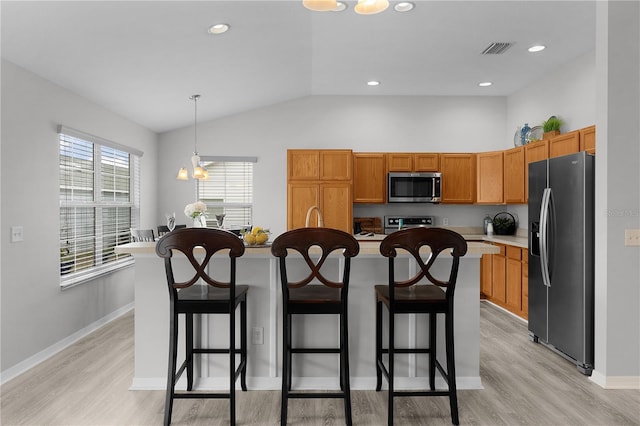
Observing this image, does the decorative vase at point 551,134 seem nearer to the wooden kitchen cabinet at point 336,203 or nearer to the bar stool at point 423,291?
the wooden kitchen cabinet at point 336,203

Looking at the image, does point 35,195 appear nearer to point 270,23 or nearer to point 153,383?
point 153,383

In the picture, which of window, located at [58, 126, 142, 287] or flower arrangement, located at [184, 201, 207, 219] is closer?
flower arrangement, located at [184, 201, 207, 219]

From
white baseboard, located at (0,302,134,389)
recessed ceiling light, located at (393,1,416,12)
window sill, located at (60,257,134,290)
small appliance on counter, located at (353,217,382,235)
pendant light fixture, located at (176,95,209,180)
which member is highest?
recessed ceiling light, located at (393,1,416,12)

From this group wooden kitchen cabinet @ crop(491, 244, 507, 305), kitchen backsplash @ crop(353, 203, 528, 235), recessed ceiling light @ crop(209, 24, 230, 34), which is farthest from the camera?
kitchen backsplash @ crop(353, 203, 528, 235)

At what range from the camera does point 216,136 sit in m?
5.96

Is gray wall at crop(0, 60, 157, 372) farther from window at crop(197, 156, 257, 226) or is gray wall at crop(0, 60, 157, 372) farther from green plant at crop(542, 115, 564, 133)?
green plant at crop(542, 115, 564, 133)

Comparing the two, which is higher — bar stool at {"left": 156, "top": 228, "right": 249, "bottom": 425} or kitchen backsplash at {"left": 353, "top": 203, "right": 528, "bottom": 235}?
kitchen backsplash at {"left": 353, "top": 203, "right": 528, "bottom": 235}

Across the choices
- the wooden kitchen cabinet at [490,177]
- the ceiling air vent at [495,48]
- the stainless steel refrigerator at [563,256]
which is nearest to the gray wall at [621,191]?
the stainless steel refrigerator at [563,256]

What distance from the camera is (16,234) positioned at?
302cm

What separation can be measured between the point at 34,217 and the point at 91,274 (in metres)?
1.07

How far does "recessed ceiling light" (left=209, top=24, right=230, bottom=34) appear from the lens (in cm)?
326

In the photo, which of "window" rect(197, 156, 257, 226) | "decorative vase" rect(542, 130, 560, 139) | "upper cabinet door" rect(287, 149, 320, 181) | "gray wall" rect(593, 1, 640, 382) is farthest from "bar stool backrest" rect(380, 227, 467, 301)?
"window" rect(197, 156, 257, 226)

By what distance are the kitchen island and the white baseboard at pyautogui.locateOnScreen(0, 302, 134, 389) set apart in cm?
101

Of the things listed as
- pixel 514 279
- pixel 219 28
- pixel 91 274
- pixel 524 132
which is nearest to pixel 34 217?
pixel 91 274
